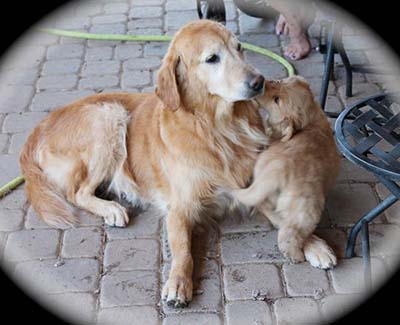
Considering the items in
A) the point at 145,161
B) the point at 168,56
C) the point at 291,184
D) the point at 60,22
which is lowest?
the point at 60,22

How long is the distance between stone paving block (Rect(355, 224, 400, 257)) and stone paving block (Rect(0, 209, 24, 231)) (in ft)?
6.58

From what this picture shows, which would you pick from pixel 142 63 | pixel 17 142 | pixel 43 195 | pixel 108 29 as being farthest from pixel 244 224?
pixel 108 29

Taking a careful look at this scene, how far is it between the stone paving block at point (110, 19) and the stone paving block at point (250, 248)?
10.2 ft

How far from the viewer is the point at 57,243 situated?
3.67 metres

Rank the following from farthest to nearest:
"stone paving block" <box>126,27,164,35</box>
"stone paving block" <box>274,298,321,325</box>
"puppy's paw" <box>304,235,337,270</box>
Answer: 1. "stone paving block" <box>126,27,164,35</box>
2. "puppy's paw" <box>304,235,337,270</box>
3. "stone paving block" <box>274,298,321,325</box>

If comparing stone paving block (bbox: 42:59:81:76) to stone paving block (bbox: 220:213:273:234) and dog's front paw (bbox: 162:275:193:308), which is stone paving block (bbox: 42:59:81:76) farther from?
dog's front paw (bbox: 162:275:193:308)

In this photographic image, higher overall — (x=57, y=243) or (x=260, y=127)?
(x=260, y=127)

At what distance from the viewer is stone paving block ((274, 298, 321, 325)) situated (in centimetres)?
308

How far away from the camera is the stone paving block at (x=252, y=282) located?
3230 mm

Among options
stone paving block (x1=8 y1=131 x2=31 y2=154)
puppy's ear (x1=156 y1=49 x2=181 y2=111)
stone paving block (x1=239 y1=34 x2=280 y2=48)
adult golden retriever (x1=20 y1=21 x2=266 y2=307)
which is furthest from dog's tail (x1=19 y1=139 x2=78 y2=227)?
stone paving block (x1=239 y1=34 x2=280 y2=48)

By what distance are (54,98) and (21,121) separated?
0.37m

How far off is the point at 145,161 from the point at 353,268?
139cm

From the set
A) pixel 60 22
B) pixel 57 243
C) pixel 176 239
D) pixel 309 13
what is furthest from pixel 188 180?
pixel 60 22

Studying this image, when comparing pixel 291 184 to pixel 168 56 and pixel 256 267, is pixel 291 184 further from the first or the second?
pixel 168 56
